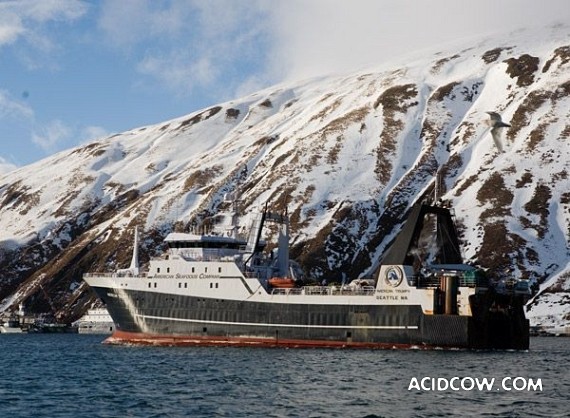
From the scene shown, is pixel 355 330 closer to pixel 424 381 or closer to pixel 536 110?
pixel 424 381

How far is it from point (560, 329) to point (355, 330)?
63.1 metres

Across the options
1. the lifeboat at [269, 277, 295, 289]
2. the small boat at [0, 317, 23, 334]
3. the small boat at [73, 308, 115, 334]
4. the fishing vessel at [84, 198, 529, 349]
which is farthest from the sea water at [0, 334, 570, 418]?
the small boat at [0, 317, 23, 334]

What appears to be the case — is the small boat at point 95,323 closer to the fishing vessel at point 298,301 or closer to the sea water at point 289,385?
the fishing vessel at point 298,301

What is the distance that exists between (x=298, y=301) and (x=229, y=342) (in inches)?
292

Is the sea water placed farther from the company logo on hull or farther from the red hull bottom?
the company logo on hull

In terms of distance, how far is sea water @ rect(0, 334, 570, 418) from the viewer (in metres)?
37.9

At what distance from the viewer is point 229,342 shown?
7494 centimetres

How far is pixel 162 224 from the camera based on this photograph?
19300cm

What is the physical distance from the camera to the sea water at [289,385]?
124ft

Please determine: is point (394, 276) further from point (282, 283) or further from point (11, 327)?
point (11, 327)

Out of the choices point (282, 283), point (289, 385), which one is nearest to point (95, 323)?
point (282, 283)

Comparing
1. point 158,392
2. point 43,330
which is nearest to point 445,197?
point 43,330

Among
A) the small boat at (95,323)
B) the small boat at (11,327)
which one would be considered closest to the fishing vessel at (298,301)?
the small boat at (95,323)

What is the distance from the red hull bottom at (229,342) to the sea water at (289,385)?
2.38 m
